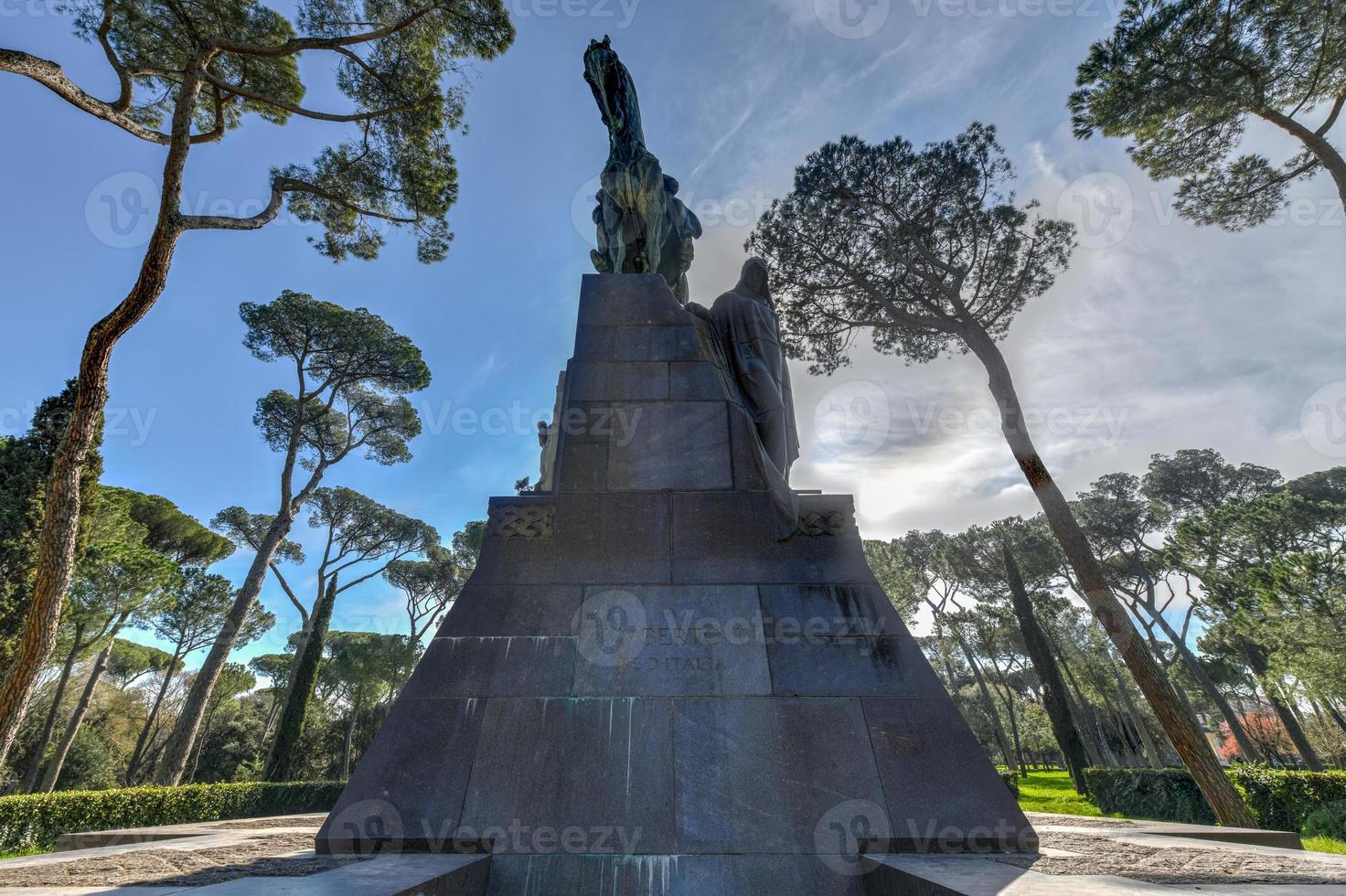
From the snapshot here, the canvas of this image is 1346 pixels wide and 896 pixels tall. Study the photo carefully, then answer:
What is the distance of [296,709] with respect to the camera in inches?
824

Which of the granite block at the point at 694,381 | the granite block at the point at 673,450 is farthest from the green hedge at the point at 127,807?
the granite block at the point at 694,381

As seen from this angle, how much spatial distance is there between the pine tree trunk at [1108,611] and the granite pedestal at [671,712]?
842 cm

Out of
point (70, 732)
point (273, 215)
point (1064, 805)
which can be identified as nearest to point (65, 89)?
point (273, 215)

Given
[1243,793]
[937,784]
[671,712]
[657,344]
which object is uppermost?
[657,344]

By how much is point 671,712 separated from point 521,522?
181 centimetres

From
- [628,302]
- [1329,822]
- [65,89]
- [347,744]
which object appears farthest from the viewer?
[347,744]

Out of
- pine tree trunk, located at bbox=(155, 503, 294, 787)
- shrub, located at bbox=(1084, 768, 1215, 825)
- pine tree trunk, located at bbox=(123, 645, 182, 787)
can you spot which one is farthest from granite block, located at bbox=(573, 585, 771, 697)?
pine tree trunk, located at bbox=(123, 645, 182, 787)

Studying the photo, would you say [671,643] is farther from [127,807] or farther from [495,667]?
[127,807]

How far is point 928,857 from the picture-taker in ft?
8.98

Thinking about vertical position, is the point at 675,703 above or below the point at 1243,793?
above

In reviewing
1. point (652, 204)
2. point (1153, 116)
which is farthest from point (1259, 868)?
point (1153, 116)

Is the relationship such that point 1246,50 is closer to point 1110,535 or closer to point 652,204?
point 652,204

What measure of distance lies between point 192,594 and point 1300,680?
42.8 meters

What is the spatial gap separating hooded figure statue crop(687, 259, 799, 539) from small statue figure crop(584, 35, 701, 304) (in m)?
1.48
